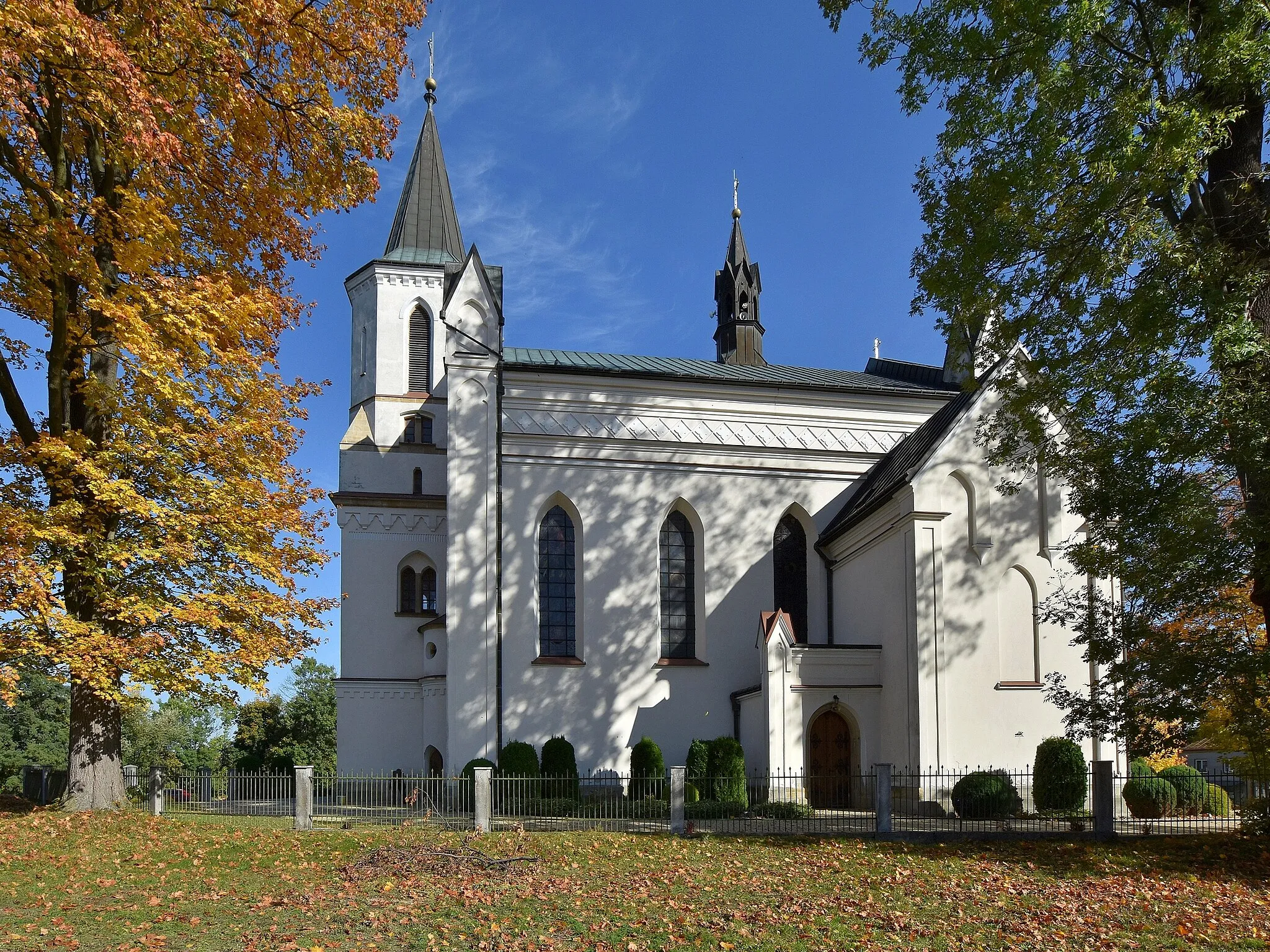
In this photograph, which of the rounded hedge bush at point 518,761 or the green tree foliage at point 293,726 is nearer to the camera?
the rounded hedge bush at point 518,761

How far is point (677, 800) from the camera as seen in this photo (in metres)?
17.6

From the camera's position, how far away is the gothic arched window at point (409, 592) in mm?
28891

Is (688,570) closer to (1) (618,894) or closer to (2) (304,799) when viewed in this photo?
(2) (304,799)

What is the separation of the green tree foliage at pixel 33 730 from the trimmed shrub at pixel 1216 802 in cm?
4206

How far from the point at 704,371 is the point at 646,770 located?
11290mm

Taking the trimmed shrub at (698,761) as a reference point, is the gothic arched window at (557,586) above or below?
above

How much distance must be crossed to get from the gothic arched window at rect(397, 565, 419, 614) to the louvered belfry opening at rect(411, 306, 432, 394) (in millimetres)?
7109

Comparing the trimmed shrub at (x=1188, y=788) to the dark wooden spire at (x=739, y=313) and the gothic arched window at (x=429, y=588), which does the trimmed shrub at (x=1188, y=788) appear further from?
the dark wooden spire at (x=739, y=313)

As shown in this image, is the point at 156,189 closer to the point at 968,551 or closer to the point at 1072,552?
the point at 1072,552

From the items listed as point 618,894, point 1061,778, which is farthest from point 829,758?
point 618,894

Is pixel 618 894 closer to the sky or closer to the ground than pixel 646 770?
closer to the sky

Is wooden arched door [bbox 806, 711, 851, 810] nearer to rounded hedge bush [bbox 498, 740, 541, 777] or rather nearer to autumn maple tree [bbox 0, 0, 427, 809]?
rounded hedge bush [bbox 498, 740, 541, 777]

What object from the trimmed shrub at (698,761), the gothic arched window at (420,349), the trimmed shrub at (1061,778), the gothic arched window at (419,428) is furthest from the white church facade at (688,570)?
the gothic arched window at (420,349)

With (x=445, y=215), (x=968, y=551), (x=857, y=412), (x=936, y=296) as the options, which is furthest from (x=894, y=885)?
(x=445, y=215)
